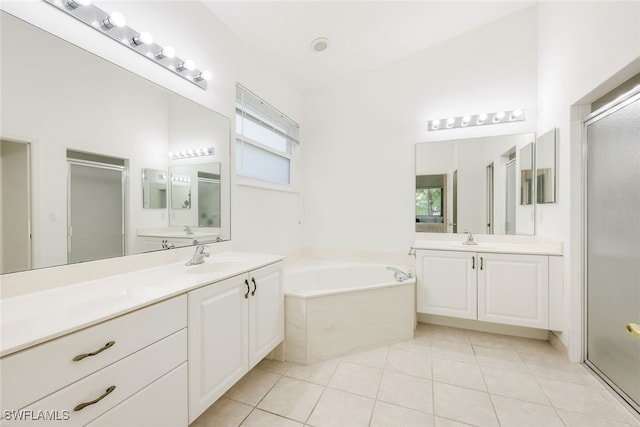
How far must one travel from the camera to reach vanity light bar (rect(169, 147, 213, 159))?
175 centimetres

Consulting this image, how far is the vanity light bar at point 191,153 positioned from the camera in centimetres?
175

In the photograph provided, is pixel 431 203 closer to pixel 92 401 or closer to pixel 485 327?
pixel 485 327

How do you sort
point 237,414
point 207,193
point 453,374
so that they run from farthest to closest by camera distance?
point 207,193
point 453,374
point 237,414

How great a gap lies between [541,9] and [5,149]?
3833mm

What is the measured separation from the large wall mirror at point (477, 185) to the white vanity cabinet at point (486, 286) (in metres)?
0.54

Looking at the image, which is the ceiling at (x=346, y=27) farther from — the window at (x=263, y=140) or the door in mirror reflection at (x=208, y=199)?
the door in mirror reflection at (x=208, y=199)

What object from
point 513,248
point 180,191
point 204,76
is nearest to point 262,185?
point 180,191

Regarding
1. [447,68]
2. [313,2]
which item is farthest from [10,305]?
[447,68]

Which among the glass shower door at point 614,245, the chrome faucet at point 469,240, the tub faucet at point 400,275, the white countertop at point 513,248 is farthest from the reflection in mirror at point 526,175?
the tub faucet at point 400,275

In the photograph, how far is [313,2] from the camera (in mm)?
2086

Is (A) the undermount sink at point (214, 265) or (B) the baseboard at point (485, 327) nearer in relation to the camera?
(A) the undermount sink at point (214, 265)

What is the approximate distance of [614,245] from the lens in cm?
163

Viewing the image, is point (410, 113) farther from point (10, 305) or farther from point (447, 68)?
point (10, 305)

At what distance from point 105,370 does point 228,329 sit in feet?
1.97
